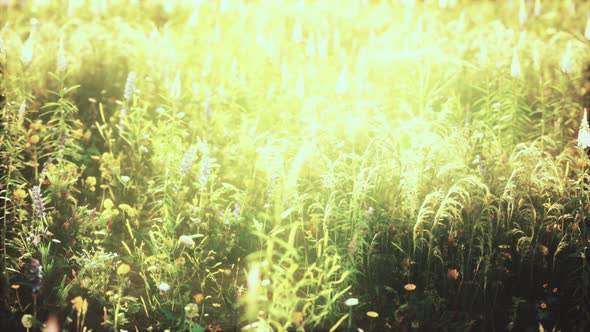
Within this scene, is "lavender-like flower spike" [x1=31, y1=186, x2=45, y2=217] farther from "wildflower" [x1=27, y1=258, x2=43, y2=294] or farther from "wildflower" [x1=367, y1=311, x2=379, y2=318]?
"wildflower" [x1=367, y1=311, x2=379, y2=318]

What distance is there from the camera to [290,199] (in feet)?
10.3

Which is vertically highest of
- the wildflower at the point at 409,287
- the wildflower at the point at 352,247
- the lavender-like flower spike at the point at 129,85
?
the lavender-like flower spike at the point at 129,85

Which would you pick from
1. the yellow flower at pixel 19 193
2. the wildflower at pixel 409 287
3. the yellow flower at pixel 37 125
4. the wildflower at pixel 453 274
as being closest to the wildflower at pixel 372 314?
the wildflower at pixel 409 287

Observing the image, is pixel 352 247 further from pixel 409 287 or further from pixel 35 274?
pixel 35 274

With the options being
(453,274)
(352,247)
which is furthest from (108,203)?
(453,274)

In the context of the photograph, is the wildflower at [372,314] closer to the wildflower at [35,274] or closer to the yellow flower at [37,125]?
the wildflower at [35,274]

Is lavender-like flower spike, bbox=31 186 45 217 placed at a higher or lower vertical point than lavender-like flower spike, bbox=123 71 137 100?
lower

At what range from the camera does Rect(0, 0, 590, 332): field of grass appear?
267 cm

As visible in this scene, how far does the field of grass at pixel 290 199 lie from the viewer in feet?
8.75

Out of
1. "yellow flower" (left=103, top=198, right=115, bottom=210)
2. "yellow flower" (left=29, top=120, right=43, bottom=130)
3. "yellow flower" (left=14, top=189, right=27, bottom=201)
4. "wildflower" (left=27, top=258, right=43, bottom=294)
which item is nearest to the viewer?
"wildflower" (left=27, top=258, right=43, bottom=294)

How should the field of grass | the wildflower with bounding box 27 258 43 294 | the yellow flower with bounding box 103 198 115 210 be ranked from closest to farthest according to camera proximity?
the wildflower with bounding box 27 258 43 294
the field of grass
the yellow flower with bounding box 103 198 115 210

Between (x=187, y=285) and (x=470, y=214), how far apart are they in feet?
5.23

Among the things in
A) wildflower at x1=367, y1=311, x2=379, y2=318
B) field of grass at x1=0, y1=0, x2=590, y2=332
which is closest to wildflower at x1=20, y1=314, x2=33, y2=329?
field of grass at x1=0, y1=0, x2=590, y2=332

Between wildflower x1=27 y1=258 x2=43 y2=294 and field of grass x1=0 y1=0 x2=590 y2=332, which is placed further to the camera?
field of grass x1=0 y1=0 x2=590 y2=332
